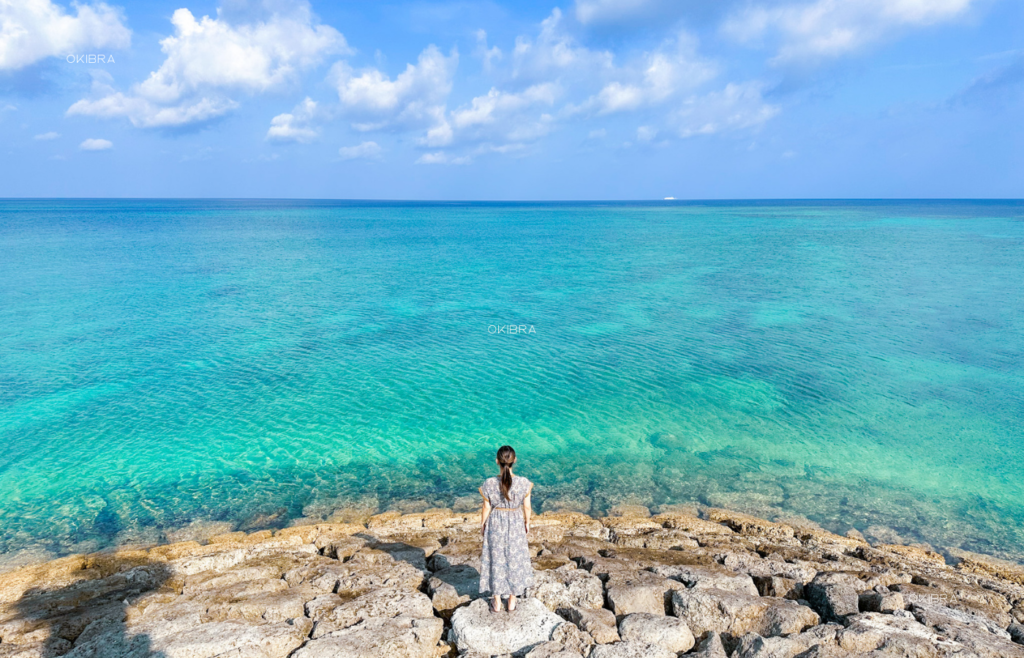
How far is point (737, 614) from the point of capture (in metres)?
8.38

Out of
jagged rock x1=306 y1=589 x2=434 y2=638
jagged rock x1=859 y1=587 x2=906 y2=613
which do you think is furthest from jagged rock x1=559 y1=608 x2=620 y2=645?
jagged rock x1=859 y1=587 x2=906 y2=613

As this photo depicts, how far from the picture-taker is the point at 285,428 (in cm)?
1925

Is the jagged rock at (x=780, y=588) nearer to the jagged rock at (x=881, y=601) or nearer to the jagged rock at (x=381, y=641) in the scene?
the jagged rock at (x=881, y=601)

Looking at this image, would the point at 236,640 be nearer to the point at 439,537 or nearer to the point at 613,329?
the point at 439,537

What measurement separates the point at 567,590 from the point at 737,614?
252cm

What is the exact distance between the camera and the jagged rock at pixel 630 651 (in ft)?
23.9

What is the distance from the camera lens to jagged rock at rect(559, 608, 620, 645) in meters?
7.81

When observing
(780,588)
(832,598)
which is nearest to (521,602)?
(780,588)

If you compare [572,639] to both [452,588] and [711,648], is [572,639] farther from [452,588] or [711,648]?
[452,588]

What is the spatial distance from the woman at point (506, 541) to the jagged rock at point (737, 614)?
96.1 inches

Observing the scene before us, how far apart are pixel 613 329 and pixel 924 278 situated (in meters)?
33.6

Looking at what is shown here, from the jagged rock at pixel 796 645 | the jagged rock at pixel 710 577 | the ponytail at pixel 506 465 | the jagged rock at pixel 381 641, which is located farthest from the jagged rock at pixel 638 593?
the jagged rock at pixel 381 641

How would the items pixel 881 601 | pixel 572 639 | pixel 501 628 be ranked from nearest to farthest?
pixel 572 639 → pixel 501 628 → pixel 881 601

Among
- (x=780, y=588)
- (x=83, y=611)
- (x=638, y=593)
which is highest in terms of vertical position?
(x=638, y=593)
